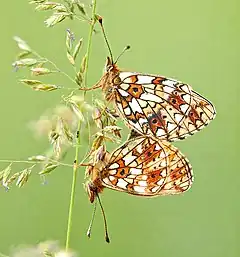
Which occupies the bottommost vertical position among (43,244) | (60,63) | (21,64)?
(43,244)

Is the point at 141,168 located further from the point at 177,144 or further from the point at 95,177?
the point at 177,144

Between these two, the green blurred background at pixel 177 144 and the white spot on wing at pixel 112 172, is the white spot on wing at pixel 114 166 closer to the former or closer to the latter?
the white spot on wing at pixel 112 172

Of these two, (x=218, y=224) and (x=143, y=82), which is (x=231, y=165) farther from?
(x=143, y=82)

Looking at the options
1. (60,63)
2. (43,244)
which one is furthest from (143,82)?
(60,63)

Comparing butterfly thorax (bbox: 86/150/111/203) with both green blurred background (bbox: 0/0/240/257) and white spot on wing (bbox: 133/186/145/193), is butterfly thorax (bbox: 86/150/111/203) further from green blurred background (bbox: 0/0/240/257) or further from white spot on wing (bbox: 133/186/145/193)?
green blurred background (bbox: 0/0/240/257)

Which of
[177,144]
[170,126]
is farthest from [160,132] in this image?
[177,144]

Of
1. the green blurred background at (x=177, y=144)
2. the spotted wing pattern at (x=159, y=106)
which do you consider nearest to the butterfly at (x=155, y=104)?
the spotted wing pattern at (x=159, y=106)

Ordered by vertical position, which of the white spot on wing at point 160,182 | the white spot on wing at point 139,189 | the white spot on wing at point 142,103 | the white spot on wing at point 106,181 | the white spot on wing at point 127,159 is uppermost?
the white spot on wing at point 142,103
